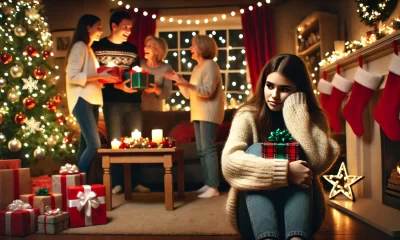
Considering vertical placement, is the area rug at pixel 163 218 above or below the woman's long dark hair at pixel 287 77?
below

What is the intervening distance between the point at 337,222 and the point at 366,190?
790mm

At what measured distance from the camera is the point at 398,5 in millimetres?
3234

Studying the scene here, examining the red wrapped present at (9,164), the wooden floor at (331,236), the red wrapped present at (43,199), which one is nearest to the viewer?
the wooden floor at (331,236)

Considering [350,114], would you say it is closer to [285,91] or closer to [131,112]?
[285,91]

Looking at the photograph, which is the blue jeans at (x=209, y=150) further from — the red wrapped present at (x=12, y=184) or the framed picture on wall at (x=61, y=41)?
the framed picture on wall at (x=61, y=41)

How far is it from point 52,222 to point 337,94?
2260mm

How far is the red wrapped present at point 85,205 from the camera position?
2.32 meters

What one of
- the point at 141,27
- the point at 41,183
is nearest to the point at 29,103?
the point at 41,183

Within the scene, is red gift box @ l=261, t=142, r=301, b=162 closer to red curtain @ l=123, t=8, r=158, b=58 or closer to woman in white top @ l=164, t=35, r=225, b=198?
woman in white top @ l=164, t=35, r=225, b=198

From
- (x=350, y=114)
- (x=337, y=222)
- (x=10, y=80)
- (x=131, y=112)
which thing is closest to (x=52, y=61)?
(x=10, y=80)

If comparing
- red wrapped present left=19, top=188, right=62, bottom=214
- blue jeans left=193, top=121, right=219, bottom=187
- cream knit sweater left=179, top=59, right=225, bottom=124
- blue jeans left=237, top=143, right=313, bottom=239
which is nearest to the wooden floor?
red wrapped present left=19, top=188, right=62, bottom=214

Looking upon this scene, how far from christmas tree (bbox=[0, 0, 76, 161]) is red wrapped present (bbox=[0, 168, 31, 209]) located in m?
1.66

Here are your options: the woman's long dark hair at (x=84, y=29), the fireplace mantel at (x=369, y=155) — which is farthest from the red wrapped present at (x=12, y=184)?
the fireplace mantel at (x=369, y=155)

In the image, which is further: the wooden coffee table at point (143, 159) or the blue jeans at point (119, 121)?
the blue jeans at point (119, 121)
